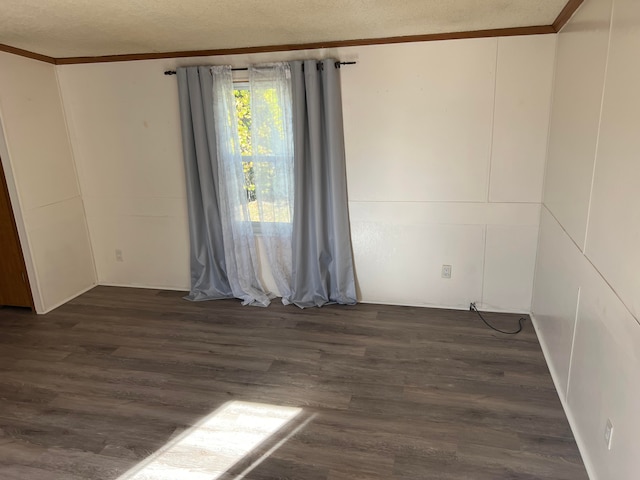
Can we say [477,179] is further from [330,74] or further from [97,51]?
[97,51]

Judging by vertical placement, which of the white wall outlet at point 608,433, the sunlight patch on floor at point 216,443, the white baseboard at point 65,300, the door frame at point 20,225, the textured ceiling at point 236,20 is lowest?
the sunlight patch on floor at point 216,443

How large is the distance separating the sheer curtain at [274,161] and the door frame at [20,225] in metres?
1.92

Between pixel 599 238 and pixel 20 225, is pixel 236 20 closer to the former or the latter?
pixel 599 238

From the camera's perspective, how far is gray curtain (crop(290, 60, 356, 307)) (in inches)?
129

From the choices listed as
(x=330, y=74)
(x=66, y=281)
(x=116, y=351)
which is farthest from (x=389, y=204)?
(x=66, y=281)

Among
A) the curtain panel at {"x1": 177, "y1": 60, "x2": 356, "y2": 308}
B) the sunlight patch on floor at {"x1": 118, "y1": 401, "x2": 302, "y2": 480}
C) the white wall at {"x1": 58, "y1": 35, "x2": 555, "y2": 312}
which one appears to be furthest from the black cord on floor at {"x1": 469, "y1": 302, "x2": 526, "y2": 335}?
the sunlight patch on floor at {"x1": 118, "y1": 401, "x2": 302, "y2": 480}

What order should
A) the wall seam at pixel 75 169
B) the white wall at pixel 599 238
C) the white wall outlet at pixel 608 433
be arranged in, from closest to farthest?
the white wall at pixel 599 238
the white wall outlet at pixel 608 433
the wall seam at pixel 75 169

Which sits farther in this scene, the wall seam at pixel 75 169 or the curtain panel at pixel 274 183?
the wall seam at pixel 75 169

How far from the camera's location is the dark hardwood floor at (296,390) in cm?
199

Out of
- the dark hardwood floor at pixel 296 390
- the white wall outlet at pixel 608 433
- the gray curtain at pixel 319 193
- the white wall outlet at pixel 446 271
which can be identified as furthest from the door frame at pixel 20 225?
the white wall outlet at pixel 608 433

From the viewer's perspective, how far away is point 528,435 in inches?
82.2

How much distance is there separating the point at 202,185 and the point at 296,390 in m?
1.98

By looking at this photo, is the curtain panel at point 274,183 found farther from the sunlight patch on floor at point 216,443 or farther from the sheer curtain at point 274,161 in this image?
the sunlight patch on floor at point 216,443

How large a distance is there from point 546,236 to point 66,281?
4.08 meters
